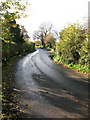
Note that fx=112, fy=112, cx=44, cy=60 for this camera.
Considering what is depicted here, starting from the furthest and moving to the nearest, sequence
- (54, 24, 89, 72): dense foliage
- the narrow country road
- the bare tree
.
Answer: the bare tree < (54, 24, 89, 72): dense foliage < the narrow country road

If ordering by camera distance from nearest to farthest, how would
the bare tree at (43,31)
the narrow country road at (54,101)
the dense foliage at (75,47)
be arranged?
the narrow country road at (54,101)
the dense foliage at (75,47)
the bare tree at (43,31)

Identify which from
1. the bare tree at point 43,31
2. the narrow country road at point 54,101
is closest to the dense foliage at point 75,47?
the narrow country road at point 54,101

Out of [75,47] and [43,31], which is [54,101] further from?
[43,31]

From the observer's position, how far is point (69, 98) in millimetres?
5059

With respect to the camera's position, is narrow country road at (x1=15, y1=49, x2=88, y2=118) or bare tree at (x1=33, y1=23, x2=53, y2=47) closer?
narrow country road at (x1=15, y1=49, x2=88, y2=118)

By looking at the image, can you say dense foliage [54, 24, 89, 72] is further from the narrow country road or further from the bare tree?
the bare tree

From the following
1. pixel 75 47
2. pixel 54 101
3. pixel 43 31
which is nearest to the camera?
pixel 54 101

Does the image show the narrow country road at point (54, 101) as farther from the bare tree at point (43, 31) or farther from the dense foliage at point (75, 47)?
the bare tree at point (43, 31)

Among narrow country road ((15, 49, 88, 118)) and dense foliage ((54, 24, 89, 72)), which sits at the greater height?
dense foliage ((54, 24, 89, 72))

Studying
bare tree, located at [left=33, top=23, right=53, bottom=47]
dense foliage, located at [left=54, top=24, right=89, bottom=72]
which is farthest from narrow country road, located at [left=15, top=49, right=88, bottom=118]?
bare tree, located at [left=33, top=23, right=53, bottom=47]

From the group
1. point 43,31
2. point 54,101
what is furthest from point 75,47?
point 43,31

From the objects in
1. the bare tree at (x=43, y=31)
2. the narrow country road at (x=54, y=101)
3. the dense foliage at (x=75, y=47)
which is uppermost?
the bare tree at (x=43, y=31)

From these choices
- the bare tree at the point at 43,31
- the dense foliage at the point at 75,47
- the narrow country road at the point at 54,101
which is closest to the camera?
the narrow country road at the point at 54,101

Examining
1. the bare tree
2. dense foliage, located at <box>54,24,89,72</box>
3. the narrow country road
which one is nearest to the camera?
the narrow country road
